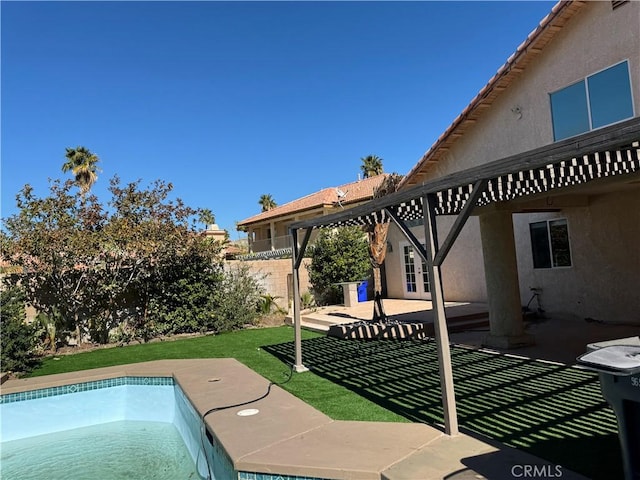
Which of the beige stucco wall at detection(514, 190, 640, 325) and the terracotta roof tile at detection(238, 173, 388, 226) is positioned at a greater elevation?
the terracotta roof tile at detection(238, 173, 388, 226)

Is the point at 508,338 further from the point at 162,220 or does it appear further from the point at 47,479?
the point at 162,220

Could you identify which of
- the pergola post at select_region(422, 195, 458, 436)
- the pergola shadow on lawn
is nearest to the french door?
the pergola shadow on lawn

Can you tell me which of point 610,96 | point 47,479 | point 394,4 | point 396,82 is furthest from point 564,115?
point 47,479

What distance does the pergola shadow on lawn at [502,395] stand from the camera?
14.9 ft

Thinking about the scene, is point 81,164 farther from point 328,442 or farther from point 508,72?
point 328,442

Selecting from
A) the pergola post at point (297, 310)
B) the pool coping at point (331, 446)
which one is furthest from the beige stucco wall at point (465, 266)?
the pool coping at point (331, 446)

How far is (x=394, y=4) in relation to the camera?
14398 millimetres

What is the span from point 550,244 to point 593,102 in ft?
14.0

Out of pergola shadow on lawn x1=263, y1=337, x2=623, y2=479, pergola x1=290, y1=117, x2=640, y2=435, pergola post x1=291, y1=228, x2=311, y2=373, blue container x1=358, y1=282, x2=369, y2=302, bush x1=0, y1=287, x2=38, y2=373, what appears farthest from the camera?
blue container x1=358, y1=282, x2=369, y2=302

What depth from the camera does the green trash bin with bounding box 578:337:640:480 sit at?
3.11 meters

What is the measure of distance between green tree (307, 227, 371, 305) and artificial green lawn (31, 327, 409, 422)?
5.34m

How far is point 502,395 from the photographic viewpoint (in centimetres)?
650

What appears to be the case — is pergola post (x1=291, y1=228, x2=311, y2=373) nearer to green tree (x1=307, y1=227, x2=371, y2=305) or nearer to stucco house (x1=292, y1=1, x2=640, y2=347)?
stucco house (x1=292, y1=1, x2=640, y2=347)

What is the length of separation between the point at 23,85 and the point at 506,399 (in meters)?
16.2
